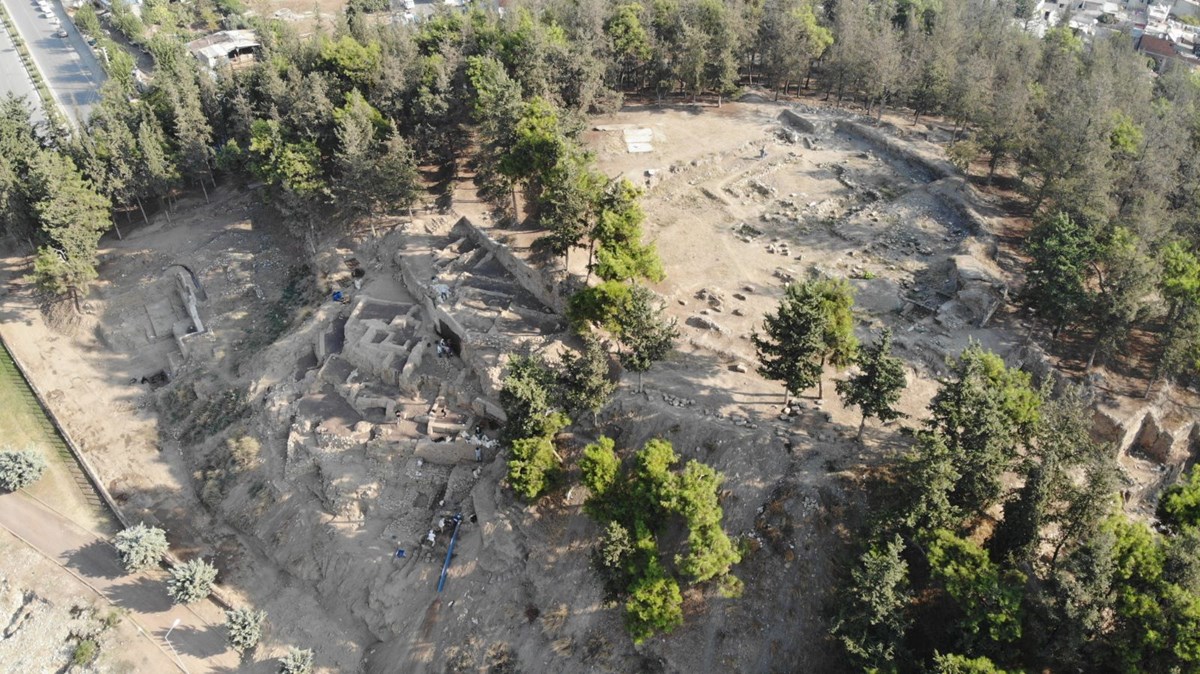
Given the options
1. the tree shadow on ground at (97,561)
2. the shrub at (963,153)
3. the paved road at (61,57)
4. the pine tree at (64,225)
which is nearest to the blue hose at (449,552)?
the tree shadow on ground at (97,561)

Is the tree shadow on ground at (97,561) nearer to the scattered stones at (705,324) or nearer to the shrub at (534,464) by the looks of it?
the shrub at (534,464)

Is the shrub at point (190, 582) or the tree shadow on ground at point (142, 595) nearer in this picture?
the shrub at point (190, 582)

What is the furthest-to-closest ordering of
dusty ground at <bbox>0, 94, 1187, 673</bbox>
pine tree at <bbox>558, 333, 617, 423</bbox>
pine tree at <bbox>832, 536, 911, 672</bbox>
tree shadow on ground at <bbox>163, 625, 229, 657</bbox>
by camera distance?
tree shadow on ground at <bbox>163, 625, 229, 657</bbox>
pine tree at <bbox>558, 333, 617, 423</bbox>
dusty ground at <bbox>0, 94, 1187, 673</bbox>
pine tree at <bbox>832, 536, 911, 672</bbox>

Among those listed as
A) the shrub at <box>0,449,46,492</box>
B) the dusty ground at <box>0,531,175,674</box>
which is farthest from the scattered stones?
the shrub at <box>0,449,46,492</box>

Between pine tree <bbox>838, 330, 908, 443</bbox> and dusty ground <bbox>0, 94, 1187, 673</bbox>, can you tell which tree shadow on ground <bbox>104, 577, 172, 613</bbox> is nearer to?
dusty ground <bbox>0, 94, 1187, 673</bbox>

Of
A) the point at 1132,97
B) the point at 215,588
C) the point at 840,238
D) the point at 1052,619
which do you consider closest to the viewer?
the point at 1052,619

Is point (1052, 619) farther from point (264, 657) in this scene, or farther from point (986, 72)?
point (986, 72)

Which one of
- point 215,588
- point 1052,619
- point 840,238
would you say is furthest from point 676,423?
point 215,588
